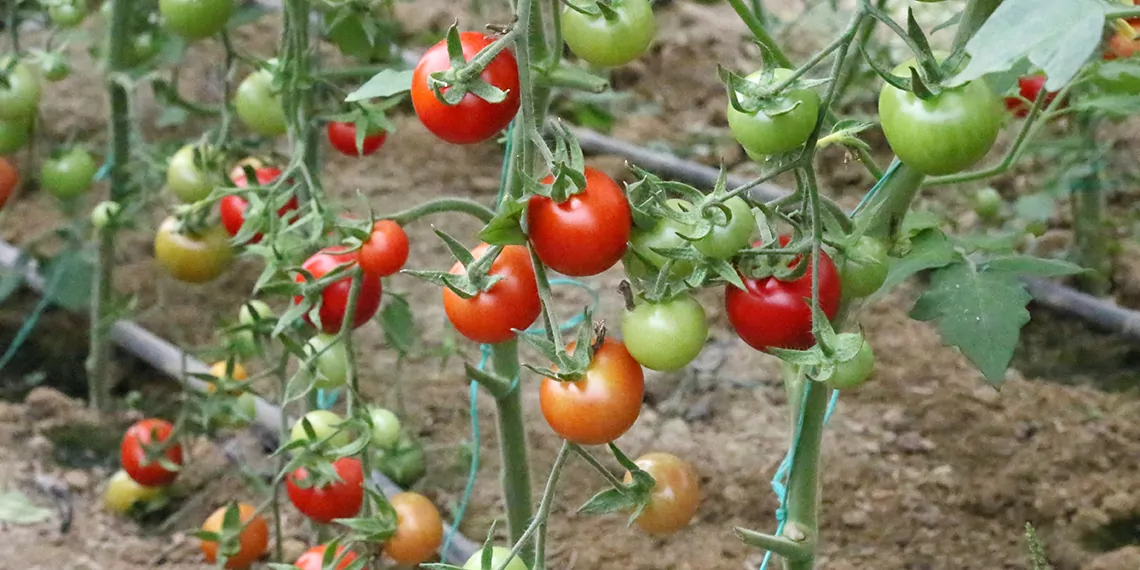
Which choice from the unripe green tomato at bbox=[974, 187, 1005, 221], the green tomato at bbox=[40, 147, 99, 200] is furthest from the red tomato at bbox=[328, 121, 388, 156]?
the unripe green tomato at bbox=[974, 187, 1005, 221]

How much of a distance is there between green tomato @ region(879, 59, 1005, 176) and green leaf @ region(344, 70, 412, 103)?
38 cm

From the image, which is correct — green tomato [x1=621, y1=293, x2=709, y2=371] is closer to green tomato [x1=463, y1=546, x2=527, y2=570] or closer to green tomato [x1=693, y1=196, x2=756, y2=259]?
green tomato [x1=693, y1=196, x2=756, y2=259]

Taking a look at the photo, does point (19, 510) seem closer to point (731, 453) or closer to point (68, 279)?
point (68, 279)

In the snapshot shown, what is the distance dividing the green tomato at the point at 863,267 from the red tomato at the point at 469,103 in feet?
0.87

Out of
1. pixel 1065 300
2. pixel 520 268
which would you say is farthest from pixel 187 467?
pixel 1065 300

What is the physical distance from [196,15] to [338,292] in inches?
20.6

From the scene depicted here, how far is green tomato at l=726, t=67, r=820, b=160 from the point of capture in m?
0.61

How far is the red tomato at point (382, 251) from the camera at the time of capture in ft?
3.10

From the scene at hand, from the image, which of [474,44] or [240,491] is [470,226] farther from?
[474,44]

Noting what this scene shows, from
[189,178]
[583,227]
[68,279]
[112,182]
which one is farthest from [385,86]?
[68,279]

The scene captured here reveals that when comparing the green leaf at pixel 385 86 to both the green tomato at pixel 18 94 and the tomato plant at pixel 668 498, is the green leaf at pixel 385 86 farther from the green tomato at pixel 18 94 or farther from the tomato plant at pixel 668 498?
the green tomato at pixel 18 94

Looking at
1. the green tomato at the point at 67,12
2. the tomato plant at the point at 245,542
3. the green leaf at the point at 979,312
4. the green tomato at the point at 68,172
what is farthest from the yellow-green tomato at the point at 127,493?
the green leaf at the point at 979,312

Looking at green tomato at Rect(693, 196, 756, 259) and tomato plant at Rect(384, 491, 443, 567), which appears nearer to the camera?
green tomato at Rect(693, 196, 756, 259)

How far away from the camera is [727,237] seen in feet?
2.08
